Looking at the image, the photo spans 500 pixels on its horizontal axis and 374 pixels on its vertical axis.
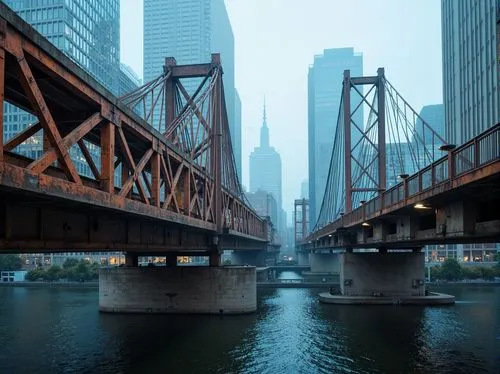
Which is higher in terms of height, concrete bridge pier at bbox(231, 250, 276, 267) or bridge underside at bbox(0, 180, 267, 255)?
bridge underside at bbox(0, 180, 267, 255)

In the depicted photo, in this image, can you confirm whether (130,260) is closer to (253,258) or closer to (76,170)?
(76,170)

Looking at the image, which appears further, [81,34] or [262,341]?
Answer: [81,34]

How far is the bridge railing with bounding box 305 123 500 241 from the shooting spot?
1805 centimetres

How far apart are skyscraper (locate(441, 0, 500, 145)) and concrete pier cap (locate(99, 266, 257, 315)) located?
52.2 m

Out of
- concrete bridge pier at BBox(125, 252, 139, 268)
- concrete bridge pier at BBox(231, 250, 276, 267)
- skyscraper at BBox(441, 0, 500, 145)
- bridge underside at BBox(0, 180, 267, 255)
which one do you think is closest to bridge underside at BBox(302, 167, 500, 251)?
bridge underside at BBox(0, 180, 267, 255)

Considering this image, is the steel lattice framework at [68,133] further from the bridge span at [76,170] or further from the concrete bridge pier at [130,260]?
the concrete bridge pier at [130,260]

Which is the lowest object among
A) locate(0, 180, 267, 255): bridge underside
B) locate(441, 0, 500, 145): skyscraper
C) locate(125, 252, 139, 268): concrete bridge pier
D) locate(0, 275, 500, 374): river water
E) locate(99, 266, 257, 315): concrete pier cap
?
locate(0, 275, 500, 374): river water

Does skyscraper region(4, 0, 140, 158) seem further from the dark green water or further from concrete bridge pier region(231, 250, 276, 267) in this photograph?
the dark green water

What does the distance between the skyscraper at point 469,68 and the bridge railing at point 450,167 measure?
187 feet

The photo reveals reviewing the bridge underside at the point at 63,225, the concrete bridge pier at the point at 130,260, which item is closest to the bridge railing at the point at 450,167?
the bridge underside at the point at 63,225

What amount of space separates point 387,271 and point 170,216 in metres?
39.8

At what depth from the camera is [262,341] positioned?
3656 centimetres

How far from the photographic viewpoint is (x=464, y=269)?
10388cm

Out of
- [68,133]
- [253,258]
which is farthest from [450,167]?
[253,258]
